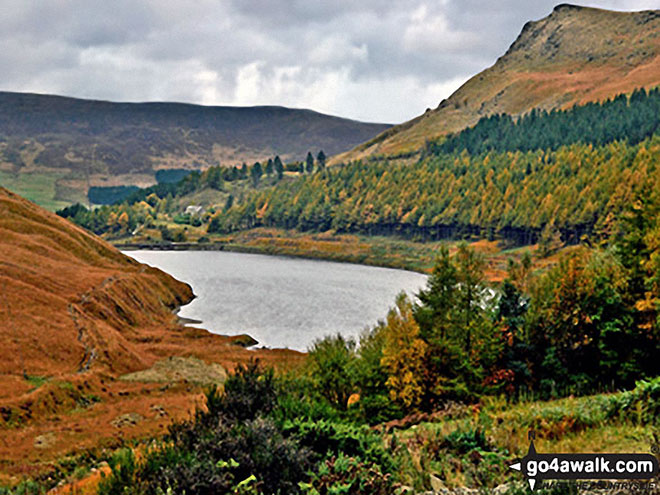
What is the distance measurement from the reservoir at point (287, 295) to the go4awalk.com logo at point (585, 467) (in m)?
54.0

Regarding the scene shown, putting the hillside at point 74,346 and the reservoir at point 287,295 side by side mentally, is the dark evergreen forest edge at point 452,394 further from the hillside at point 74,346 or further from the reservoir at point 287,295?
the reservoir at point 287,295

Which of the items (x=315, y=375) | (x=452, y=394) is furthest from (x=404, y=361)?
(x=315, y=375)

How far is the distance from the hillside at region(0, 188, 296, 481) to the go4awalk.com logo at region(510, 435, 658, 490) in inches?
844

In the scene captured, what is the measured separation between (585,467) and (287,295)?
→ 102464 millimetres

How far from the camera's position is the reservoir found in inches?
3250

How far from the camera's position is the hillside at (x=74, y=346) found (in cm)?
3016

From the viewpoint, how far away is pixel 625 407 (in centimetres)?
1411

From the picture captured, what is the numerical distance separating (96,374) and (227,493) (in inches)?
1471

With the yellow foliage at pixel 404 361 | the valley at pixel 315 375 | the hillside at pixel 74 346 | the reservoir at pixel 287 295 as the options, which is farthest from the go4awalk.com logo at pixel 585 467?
the reservoir at pixel 287 295

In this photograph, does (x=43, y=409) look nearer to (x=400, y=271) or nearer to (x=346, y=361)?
(x=346, y=361)

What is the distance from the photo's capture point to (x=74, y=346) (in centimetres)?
4722

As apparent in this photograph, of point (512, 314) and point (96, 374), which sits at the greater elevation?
point (512, 314)

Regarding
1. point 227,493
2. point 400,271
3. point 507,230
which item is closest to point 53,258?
point 227,493

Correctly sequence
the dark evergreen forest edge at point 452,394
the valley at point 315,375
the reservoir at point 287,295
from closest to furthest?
the dark evergreen forest edge at point 452,394 → the valley at point 315,375 → the reservoir at point 287,295
